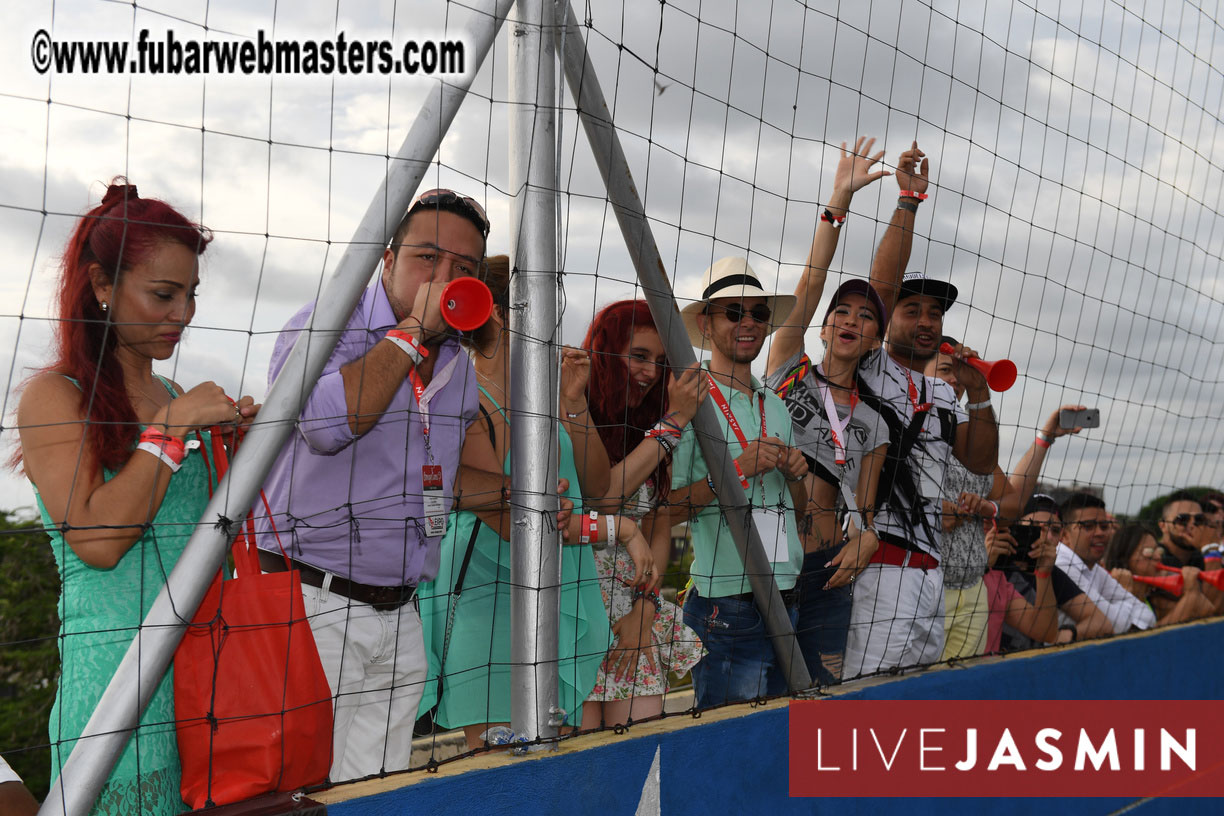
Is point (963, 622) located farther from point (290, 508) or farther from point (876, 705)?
point (290, 508)

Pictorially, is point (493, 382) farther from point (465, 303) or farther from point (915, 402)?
point (915, 402)

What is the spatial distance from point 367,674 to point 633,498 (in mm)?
925

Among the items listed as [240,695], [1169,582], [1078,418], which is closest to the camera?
[240,695]

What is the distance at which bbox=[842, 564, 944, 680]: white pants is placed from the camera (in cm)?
310

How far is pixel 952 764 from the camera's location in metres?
2.90

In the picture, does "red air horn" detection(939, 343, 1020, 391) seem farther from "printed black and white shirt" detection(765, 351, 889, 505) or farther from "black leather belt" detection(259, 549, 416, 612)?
"black leather belt" detection(259, 549, 416, 612)

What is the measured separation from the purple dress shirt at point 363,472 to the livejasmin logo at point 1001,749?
1083mm

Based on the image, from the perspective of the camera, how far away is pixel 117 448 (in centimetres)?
176

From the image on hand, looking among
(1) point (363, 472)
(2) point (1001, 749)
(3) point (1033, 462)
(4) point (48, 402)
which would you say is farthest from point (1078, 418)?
(4) point (48, 402)

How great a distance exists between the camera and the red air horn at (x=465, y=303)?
6.34ft

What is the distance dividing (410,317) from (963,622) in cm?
258

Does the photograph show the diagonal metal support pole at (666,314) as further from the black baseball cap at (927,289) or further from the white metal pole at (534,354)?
the black baseball cap at (927,289)

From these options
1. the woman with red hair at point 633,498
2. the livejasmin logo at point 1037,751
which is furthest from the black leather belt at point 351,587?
the livejasmin logo at point 1037,751

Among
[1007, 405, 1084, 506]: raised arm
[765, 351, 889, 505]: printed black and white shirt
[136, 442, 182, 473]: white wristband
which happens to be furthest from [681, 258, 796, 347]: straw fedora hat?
[136, 442, 182, 473]: white wristband
